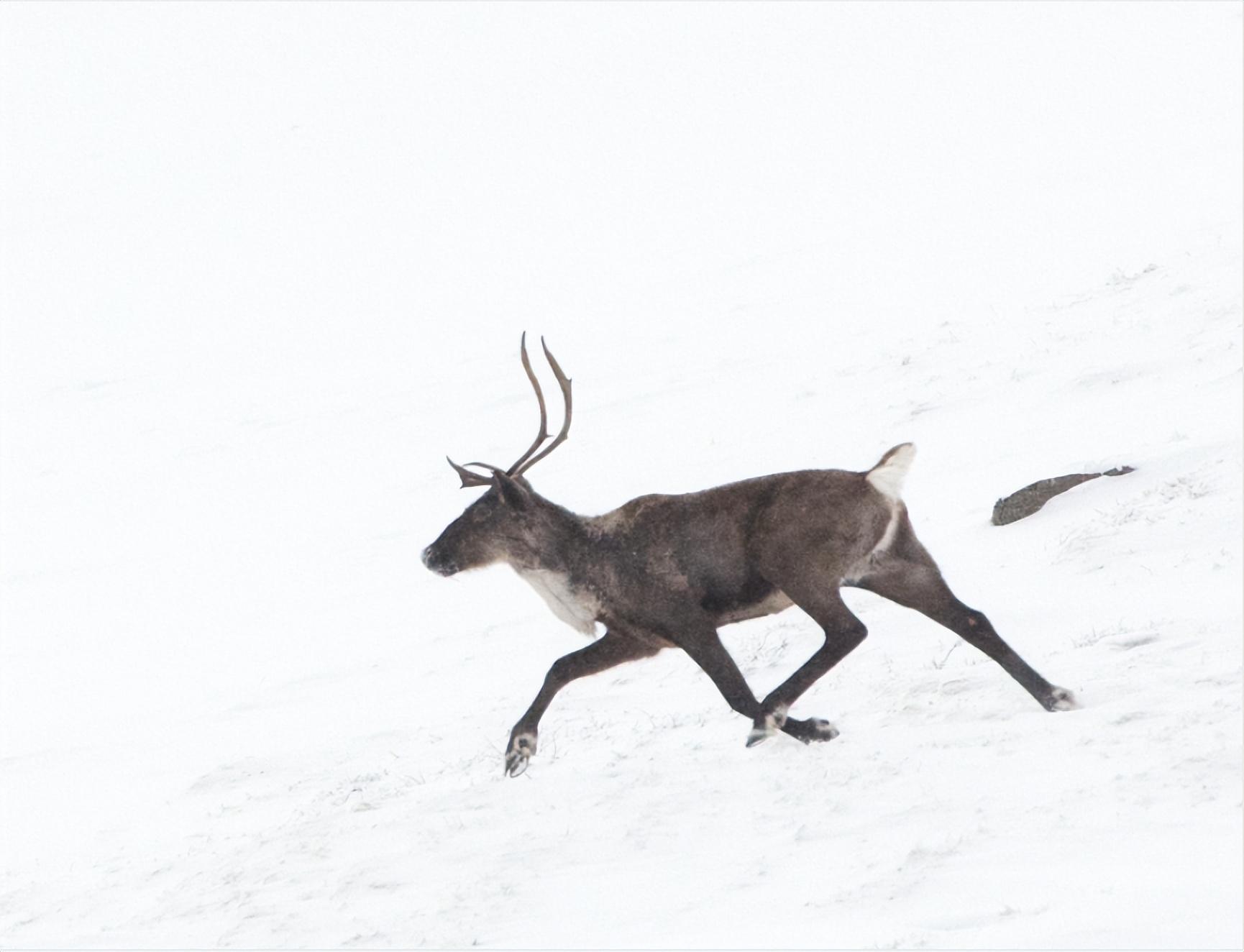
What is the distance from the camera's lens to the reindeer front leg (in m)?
7.09

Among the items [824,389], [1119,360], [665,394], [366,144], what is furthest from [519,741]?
[366,144]

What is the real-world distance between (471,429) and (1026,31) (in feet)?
89.1

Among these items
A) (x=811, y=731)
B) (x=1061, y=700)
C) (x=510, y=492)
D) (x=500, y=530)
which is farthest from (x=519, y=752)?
(x=1061, y=700)

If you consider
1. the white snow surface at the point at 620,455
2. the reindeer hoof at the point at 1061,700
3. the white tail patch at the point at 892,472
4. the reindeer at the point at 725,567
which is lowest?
the white snow surface at the point at 620,455

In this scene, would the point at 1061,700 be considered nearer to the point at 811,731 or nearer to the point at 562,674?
the point at 811,731

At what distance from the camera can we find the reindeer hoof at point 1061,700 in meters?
6.43

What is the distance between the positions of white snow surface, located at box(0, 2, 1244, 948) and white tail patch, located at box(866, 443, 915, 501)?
40.2 inches

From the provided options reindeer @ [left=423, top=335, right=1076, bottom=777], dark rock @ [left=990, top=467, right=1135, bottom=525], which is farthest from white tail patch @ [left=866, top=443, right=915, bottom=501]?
dark rock @ [left=990, top=467, right=1135, bottom=525]

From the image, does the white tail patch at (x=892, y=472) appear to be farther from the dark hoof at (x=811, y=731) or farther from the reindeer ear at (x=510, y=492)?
the reindeer ear at (x=510, y=492)

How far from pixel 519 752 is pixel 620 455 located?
10.2 metres

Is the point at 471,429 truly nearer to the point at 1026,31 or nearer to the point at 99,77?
the point at 1026,31

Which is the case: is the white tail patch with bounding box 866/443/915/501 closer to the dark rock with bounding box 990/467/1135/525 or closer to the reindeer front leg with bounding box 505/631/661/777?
the reindeer front leg with bounding box 505/631/661/777

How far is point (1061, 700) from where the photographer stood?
6449 millimetres

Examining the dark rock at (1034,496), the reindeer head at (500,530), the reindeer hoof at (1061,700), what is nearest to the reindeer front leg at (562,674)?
the reindeer head at (500,530)
